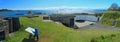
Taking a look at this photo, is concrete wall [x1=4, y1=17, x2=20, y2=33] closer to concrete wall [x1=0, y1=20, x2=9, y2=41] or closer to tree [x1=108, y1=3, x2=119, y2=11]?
concrete wall [x1=0, y1=20, x2=9, y2=41]

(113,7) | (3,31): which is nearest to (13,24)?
(3,31)

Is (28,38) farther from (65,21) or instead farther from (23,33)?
(65,21)

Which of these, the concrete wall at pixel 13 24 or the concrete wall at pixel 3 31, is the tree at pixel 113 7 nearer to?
the concrete wall at pixel 13 24

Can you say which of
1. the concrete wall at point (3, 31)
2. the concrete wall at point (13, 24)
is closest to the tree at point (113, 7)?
the concrete wall at point (13, 24)

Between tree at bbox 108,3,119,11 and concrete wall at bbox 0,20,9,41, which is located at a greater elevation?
tree at bbox 108,3,119,11

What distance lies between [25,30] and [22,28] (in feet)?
4.12

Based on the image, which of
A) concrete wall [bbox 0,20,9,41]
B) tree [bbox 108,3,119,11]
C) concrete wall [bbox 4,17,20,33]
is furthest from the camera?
tree [bbox 108,3,119,11]

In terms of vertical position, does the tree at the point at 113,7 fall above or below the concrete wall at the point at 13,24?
above

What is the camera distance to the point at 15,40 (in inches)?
841

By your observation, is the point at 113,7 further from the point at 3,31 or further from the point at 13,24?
the point at 3,31

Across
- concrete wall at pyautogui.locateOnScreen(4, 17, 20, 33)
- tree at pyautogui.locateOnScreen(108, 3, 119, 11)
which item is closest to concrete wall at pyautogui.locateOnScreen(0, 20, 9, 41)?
concrete wall at pyautogui.locateOnScreen(4, 17, 20, 33)

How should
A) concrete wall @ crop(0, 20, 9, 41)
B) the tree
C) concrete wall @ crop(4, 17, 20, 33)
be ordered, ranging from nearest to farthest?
concrete wall @ crop(0, 20, 9, 41) → concrete wall @ crop(4, 17, 20, 33) → the tree

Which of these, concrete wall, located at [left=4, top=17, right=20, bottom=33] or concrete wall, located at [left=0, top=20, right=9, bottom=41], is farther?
concrete wall, located at [left=4, top=17, right=20, bottom=33]

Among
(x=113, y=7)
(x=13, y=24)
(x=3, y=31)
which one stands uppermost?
(x=113, y=7)
